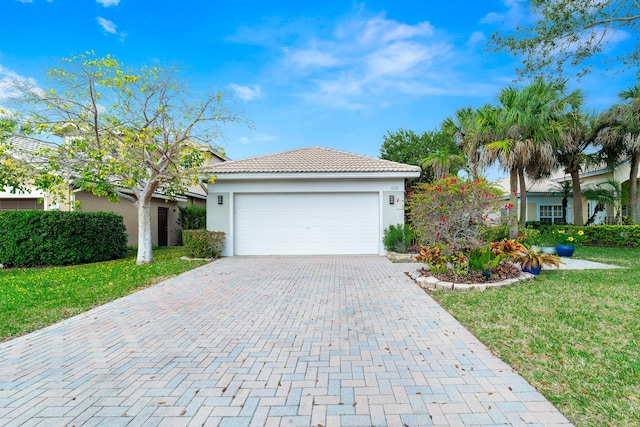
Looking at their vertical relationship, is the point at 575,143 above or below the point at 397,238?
above

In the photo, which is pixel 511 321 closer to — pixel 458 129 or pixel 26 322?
pixel 26 322

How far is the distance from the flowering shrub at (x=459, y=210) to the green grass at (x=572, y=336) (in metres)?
1.14

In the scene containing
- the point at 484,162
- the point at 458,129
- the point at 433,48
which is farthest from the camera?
the point at 458,129

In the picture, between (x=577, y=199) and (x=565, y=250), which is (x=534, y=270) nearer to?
(x=565, y=250)

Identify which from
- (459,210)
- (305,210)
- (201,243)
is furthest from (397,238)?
(201,243)

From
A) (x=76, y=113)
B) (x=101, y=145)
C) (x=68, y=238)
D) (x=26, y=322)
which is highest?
(x=76, y=113)

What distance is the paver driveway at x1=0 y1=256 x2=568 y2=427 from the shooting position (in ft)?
7.84

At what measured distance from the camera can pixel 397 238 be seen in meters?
11.2

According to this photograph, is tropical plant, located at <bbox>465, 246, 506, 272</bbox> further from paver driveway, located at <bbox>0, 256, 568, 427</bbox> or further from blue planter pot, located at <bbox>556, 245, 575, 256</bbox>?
blue planter pot, located at <bbox>556, 245, 575, 256</bbox>

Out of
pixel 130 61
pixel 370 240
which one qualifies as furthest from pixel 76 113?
pixel 370 240

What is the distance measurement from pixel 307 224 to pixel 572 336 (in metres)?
8.83

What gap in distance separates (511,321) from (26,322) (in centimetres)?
691

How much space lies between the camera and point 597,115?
45.2 ft

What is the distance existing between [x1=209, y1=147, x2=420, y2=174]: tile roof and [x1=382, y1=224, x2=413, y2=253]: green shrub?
214 centimetres
